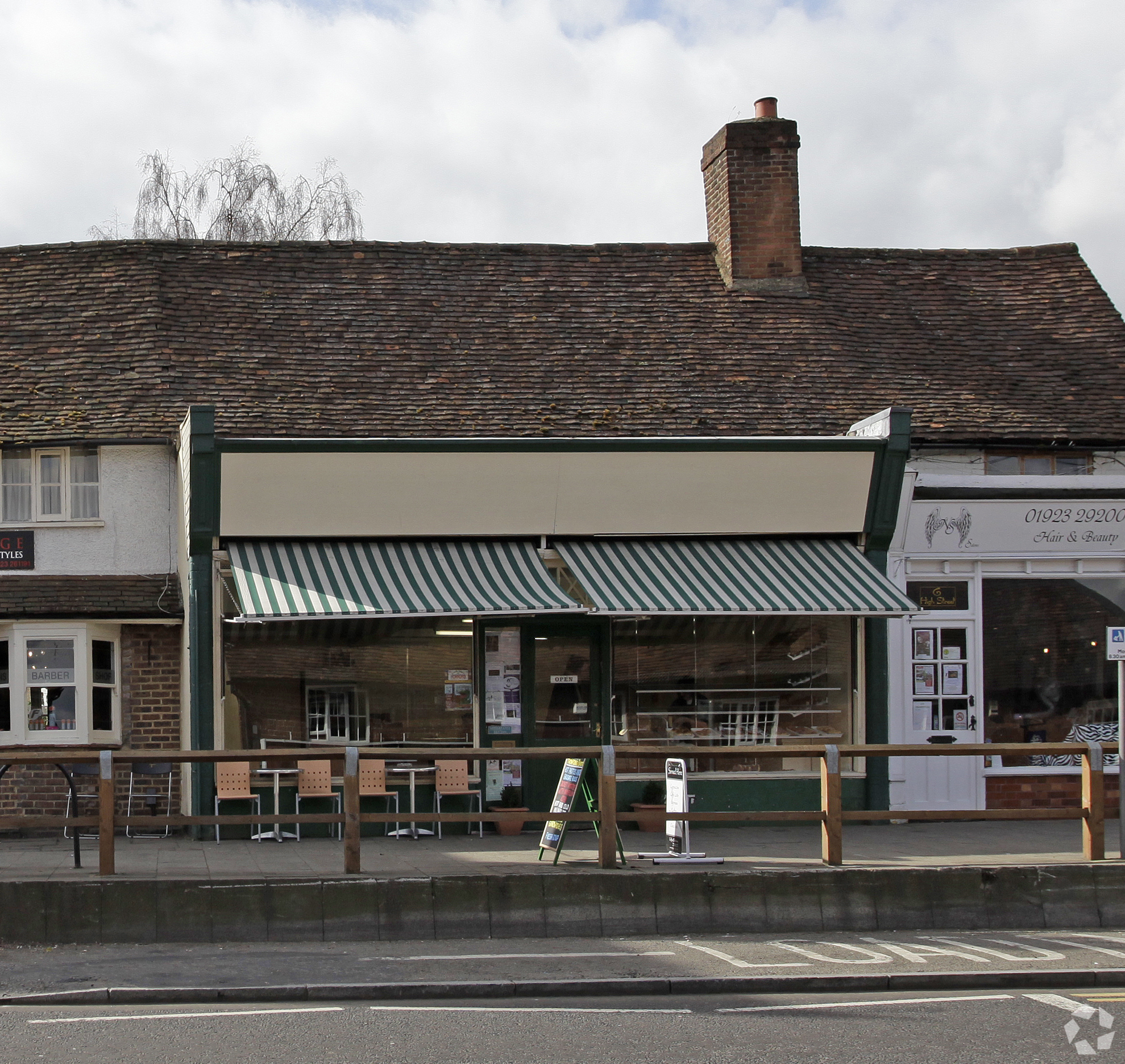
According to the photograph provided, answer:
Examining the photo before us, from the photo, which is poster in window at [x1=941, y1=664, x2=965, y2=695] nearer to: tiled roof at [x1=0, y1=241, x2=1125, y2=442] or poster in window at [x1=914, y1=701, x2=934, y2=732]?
poster in window at [x1=914, y1=701, x2=934, y2=732]

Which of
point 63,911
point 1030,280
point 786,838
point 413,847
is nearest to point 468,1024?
point 63,911

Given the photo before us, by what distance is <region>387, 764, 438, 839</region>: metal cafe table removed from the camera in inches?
540

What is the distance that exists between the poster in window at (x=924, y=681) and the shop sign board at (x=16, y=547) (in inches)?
379

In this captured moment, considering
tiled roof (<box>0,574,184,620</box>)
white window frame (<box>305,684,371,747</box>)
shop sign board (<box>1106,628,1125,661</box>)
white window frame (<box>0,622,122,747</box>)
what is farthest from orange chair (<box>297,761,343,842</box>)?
shop sign board (<box>1106,628,1125,661</box>)

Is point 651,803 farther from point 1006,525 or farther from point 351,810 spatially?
point 1006,525

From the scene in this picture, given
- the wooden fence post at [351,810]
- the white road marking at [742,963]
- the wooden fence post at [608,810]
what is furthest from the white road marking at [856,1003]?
the wooden fence post at [351,810]

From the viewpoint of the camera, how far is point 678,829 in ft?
38.3

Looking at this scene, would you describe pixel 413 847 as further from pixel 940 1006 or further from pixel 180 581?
pixel 940 1006

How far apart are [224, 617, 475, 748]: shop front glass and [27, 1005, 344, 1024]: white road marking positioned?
677cm

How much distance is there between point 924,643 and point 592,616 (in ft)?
12.1

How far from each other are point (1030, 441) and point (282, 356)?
338 inches

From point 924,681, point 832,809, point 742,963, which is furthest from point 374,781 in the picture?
point 924,681

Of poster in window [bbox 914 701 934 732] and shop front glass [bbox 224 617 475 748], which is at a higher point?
shop front glass [bbox 224 617 475 748]

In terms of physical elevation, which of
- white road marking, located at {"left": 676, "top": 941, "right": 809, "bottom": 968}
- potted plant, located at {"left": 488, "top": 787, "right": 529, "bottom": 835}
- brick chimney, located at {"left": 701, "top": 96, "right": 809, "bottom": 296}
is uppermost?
brick chimney, located at {"left": 701, "top": 96, "right": 809, "bottom": 296}
